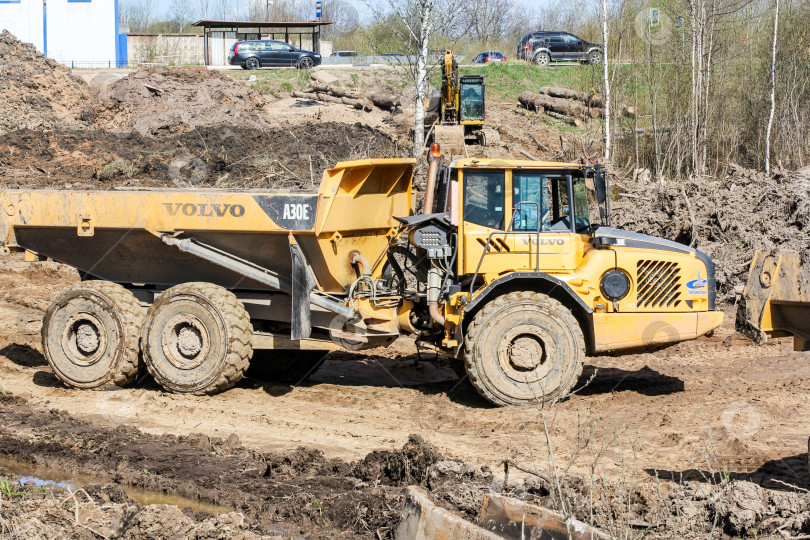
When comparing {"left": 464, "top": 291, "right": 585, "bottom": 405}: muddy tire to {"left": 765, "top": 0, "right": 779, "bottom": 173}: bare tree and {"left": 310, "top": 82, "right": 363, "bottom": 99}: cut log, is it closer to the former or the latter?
{"left": 765, "top": 0, "right": 779, "bottom": 173}: bare tree

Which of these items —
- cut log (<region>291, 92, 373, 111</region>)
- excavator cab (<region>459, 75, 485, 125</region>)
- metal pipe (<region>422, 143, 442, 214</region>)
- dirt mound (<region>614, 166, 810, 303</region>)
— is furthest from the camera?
cut log (<region>291, 92, 373, 111</region>)

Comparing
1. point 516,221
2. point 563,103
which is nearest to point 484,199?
point 516,221

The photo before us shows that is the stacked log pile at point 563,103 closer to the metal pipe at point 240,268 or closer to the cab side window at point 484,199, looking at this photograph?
the cab side window at point 484,199

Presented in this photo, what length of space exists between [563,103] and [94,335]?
22240 mm

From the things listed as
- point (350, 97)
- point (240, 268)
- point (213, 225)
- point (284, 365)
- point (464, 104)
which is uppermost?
point (350, 97)

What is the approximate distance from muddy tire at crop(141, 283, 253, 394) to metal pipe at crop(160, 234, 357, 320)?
10.4 inches

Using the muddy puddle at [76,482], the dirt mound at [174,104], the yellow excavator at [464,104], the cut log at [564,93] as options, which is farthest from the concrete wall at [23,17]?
the muddy puddle at [76,482]

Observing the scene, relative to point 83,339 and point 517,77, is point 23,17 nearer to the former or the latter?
point 517,77

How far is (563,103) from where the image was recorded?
1113 inches

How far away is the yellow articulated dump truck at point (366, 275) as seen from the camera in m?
7.93

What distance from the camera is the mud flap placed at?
8133 mm

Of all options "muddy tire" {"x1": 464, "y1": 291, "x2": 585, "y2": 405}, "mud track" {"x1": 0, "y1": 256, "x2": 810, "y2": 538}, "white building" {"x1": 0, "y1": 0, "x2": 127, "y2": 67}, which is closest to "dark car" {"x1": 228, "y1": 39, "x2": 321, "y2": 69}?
"white building" {"x1": 0, "y1": 0, "x2": 127, "y2": 67}

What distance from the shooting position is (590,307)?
7.88 m

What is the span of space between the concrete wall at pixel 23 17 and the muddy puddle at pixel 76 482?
40.1 m
